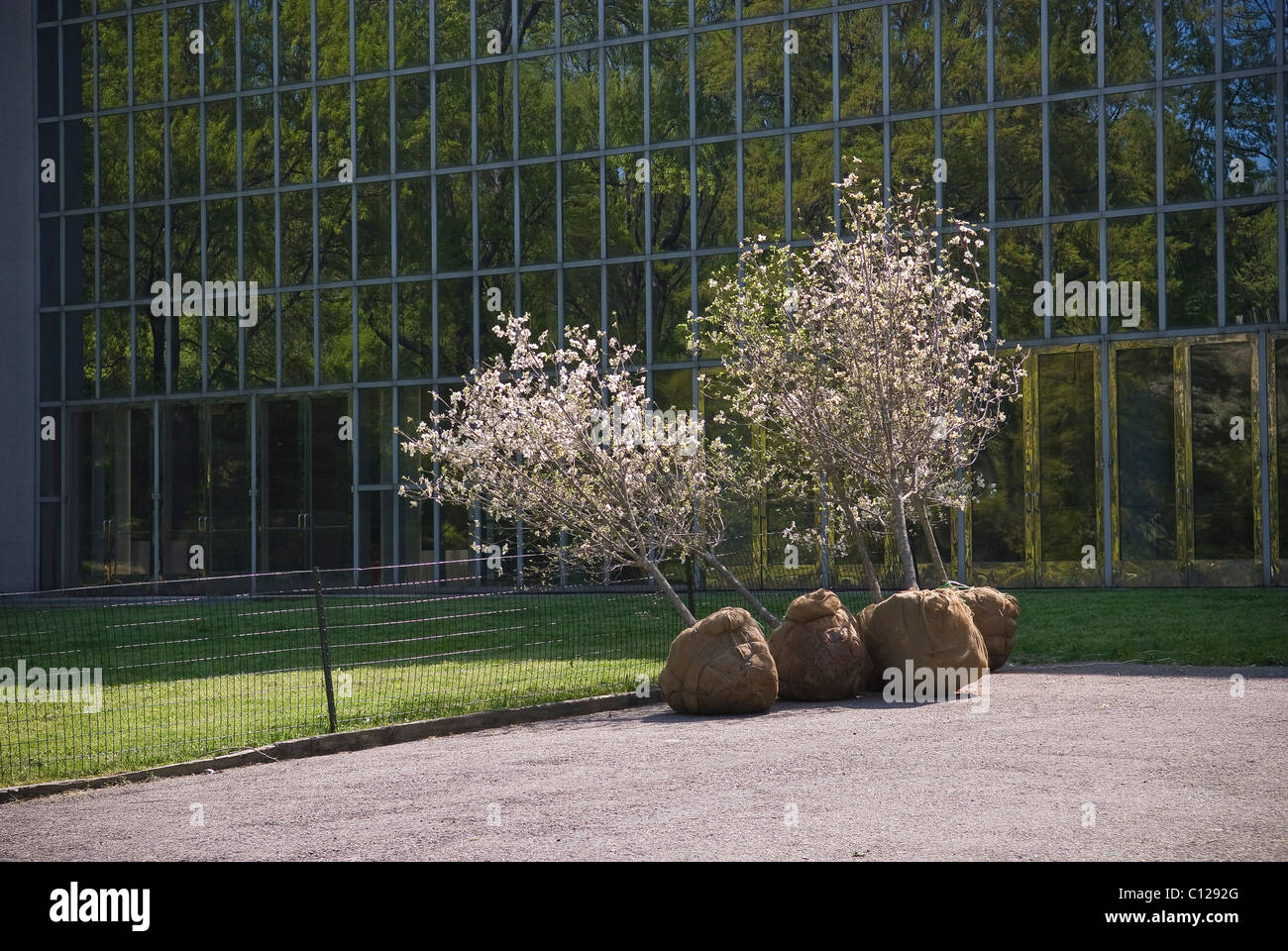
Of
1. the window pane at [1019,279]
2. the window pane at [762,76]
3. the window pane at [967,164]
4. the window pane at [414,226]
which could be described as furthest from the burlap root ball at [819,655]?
the window pane at [414,226]

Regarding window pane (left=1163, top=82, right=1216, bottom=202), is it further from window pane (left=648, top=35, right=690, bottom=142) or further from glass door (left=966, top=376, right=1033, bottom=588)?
window pane (left=648, top=35, right=690, bottom=142)

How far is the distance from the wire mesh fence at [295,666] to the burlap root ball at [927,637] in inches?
94.9

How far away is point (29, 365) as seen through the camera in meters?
36.5

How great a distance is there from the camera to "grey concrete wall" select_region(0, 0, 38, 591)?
36188 mm

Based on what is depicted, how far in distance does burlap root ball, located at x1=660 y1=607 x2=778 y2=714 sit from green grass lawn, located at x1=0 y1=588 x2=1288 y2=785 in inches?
60.8

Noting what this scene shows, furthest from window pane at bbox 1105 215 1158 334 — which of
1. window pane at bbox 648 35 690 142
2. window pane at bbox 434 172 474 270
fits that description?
window pane at bbox 434 172 474 270

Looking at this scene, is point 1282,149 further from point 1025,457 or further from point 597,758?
point 597,758

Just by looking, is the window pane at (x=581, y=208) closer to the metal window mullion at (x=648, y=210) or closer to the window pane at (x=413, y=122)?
the metal window mullion at (x=648, y=210)

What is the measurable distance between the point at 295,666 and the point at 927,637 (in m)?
6.90

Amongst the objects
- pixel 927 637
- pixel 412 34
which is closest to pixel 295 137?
pixel 412 34

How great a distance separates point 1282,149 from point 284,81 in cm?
2062

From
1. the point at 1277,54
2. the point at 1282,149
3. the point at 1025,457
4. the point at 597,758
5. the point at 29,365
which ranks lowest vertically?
the point at 597,758

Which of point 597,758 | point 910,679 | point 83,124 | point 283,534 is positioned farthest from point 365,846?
point 83,124

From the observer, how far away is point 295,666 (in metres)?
17.1
